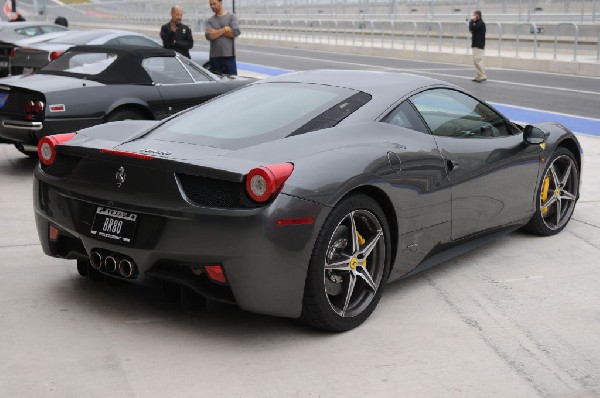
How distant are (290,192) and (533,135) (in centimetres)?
254

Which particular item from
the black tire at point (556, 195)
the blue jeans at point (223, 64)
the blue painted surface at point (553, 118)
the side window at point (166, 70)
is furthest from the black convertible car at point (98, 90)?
the blue painted surface at point (553, 118)

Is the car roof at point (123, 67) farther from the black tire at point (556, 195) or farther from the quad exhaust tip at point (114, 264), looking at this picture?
the quad exhaust tip at point (114, 264)

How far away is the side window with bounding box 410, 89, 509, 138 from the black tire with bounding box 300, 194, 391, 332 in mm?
944

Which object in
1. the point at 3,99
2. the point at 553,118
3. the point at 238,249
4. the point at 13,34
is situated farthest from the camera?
the point at 13,34

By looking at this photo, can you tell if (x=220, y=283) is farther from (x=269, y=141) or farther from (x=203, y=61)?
(x=203, y=61)

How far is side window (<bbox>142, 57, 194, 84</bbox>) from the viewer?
1020 centimetres

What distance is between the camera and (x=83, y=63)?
1012cm

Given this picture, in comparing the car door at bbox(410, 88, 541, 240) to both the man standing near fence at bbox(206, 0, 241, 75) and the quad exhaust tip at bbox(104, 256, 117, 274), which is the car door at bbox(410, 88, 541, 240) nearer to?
the quad exhaust tip at bbox(104, 256, 117, 274)

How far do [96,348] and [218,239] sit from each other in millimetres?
818

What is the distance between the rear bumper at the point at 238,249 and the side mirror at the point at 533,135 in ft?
7.55

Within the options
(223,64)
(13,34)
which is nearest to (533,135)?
(223,64)

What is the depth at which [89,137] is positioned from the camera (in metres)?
5.26

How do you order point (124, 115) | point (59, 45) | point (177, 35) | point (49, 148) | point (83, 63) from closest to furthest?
point (49, 148)
point (124, 115)
point (83, 63)
point (177, 35)
point (59, 45)

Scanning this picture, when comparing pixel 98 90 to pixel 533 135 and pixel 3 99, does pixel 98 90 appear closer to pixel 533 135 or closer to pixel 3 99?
pixel 3 99
